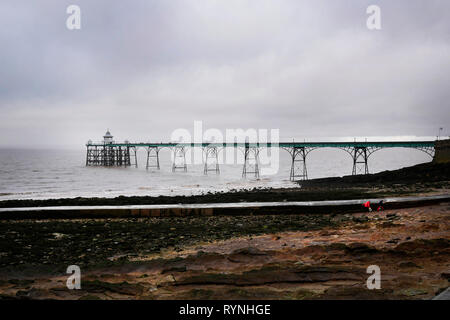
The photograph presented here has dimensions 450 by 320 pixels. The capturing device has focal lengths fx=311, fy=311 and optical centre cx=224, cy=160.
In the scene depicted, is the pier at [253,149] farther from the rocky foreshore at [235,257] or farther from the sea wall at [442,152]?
the rocky foreshore at [235,257]

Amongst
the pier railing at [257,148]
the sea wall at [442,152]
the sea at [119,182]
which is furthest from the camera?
the pier railing at [257,148]

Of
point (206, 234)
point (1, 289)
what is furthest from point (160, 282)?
point (206, 234)

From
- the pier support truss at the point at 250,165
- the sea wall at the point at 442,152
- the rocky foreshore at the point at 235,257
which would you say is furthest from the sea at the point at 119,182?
the rocky foreshore at the point at 235,257

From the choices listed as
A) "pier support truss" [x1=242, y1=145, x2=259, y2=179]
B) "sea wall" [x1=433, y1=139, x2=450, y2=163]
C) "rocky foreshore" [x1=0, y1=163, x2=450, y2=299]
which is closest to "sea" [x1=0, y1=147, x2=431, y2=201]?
"pier support truss" [x1=242, y1=145, x2=259, y2=179]

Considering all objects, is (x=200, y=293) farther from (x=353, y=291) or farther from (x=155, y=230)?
(x=155, y=230)

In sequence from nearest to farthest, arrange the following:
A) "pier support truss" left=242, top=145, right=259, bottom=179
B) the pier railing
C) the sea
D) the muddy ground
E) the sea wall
A: the muddy ground → the sea → the sea wall → the pier railing → "pier support truss" left=242, top=145, right=259, bottom=179

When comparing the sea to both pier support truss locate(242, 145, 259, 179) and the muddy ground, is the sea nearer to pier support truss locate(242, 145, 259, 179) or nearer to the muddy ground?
pier support truss locate(242, 145, 259, 179)

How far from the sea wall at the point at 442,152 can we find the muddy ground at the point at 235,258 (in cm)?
2651

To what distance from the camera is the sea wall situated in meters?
33.5

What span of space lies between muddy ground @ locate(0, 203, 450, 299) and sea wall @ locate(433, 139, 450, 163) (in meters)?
26.5

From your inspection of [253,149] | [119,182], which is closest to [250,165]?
[253,149]

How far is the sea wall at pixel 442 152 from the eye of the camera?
33500 millimetres

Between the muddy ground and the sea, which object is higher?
the muddy ground

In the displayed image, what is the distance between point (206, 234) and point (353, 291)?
6.36 meters
